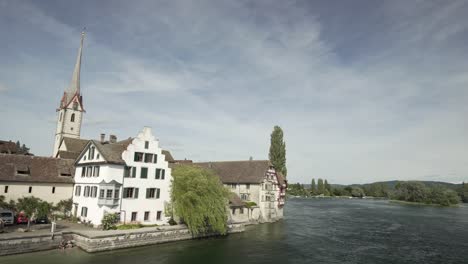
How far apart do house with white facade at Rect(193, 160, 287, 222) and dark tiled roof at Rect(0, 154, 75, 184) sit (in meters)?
28.2

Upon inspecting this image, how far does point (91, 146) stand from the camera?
1764 inches

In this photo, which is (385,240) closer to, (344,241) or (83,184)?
(344,241)

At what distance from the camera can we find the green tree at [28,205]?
40562 mm

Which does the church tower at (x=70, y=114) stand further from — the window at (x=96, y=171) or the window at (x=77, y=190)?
the window at (x=96, y=171)

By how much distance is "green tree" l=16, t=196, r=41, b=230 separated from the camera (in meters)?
40.6

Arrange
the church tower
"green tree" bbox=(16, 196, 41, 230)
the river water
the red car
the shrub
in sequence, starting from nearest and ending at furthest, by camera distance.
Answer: the river water < the shrub < the red car < "green tree" bbox=(16, 196, 41, 230) < the church tower

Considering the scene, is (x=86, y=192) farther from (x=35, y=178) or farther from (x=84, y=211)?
(x=35, y=178)

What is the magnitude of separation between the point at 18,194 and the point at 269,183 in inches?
1750

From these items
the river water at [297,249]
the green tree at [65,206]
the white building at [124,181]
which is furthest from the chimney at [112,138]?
A: the river water at [297,249]

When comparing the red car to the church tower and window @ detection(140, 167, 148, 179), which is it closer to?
window @ detection(140, 167, 148, 179)

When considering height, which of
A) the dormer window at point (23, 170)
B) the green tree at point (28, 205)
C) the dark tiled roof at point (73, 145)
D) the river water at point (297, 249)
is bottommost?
the river water at point (297, 249)

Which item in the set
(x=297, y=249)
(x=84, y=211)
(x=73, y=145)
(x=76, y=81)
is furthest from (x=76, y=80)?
(x=297, y=249)

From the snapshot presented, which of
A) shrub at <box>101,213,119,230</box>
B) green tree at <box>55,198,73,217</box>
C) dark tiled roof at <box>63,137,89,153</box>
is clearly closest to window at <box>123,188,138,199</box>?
shrub at <box>101,213,119,230</box>

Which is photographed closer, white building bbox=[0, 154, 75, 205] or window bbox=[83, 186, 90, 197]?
white building bbox=[0, 154, 75, 205]
